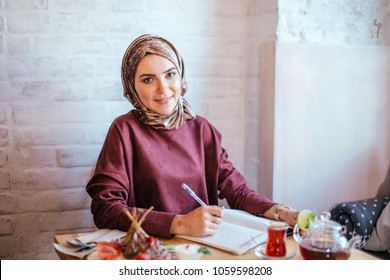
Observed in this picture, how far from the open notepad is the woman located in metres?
0.10

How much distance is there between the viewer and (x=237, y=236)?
4.57 feet

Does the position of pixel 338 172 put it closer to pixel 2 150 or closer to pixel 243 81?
pixel 243 81

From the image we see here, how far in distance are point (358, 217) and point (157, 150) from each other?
0.92 meters

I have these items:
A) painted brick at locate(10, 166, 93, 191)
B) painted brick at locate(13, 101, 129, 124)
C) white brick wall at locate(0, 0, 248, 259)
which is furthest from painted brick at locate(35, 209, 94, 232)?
painted brick at locate(13, 101, 129, 124)

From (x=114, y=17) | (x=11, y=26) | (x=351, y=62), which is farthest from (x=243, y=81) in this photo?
(x=11, y=26)

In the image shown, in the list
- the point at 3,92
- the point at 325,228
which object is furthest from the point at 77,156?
the point at 325,228

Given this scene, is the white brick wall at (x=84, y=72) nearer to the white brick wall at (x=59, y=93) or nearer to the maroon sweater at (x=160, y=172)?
the white brick wall at (x=59, y=93)

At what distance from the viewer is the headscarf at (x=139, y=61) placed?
1.72 m

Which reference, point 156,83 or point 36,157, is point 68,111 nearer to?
point 36,157

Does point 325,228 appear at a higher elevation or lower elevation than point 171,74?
lower

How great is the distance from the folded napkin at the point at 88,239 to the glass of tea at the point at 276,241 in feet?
1.36

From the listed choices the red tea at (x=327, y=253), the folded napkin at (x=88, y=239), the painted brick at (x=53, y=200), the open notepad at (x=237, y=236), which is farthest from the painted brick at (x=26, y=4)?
the red tea at (x=327, y=253)

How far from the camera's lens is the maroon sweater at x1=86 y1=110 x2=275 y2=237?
5.26 ft

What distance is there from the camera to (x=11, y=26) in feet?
6.46
